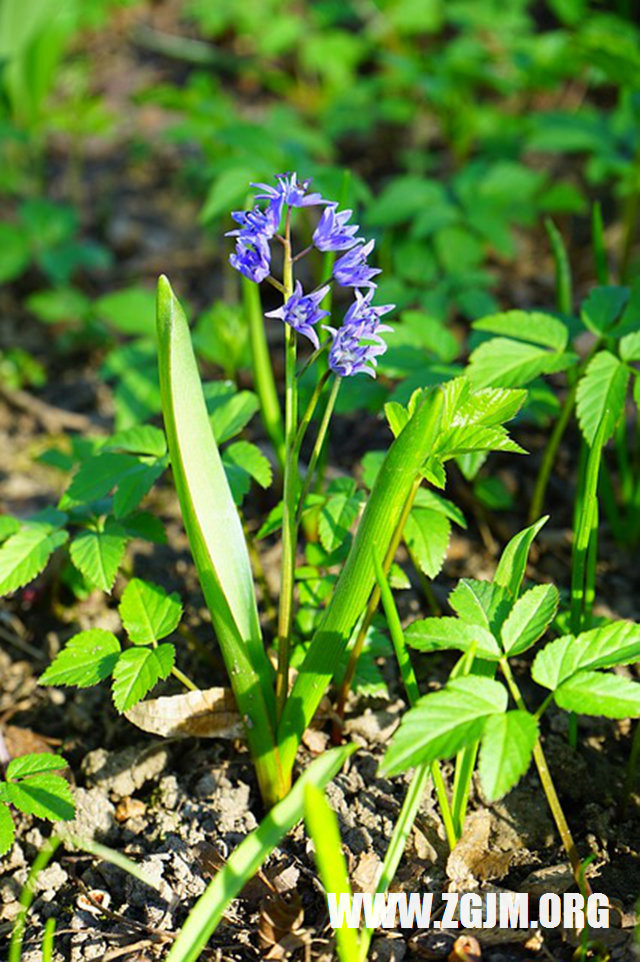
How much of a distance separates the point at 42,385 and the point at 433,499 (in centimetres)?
175

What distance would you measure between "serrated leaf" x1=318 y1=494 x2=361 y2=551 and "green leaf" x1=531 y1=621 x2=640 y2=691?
51cm

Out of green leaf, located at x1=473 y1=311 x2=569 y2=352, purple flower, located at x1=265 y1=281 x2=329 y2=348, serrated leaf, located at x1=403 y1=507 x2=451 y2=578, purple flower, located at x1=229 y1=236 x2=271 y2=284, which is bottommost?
serrated leaf, located at x1=403 y1=507 x2=451 y2=578

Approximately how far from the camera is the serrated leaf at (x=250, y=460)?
182 centimetres

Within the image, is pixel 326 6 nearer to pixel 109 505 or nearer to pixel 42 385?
pixel 42 385

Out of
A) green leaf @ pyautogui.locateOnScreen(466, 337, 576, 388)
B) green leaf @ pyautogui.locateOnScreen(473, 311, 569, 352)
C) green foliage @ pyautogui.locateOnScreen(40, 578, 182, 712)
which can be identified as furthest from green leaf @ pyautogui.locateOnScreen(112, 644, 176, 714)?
green leaf @ pyautogui.locateOnScreen(473, 311, 569, 352)

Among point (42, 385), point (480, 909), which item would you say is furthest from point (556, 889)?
point (42, 385)

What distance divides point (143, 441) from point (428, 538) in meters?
0.60

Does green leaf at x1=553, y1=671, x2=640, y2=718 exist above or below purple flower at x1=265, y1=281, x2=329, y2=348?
below

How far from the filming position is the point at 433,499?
182 cm

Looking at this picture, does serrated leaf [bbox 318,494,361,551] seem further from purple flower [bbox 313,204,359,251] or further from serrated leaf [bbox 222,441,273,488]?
purple flower [bbox 313,204,359,251]

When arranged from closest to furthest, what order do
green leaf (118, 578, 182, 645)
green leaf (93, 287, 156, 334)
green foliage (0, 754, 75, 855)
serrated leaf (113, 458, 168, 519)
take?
green foliage (0, 754, 75, 855)
green leaf (118, 578, 182, 645)
serrated leaf (113, 458, 168, 519)
green leaf (93, 287, 156, 334)

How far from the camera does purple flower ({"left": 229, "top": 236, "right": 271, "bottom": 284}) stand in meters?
1.42

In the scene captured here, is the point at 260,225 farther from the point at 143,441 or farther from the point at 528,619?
the point at 528,619

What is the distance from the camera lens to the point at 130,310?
2.96 metres
